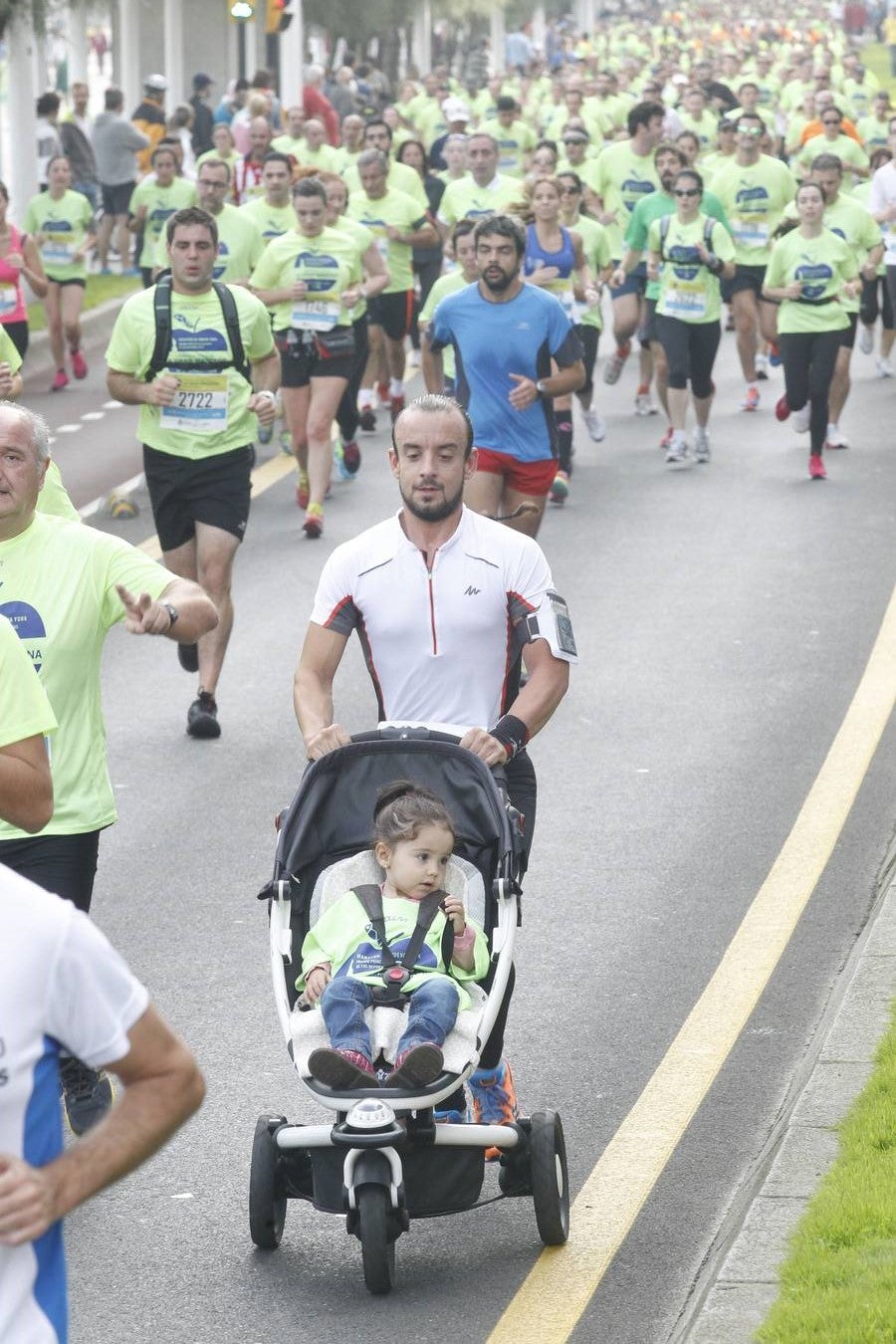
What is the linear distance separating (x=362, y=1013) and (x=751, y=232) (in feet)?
52.2

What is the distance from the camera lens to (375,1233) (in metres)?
5.35

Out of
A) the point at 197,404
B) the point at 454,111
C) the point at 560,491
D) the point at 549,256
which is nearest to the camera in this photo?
the point at 197,404

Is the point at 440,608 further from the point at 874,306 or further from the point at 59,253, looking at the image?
the point at 874,306

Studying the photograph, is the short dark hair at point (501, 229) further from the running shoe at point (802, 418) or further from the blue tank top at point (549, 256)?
the running shoe at point (802, 418)

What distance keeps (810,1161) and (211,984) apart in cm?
236

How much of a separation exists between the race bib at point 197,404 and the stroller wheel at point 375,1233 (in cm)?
602

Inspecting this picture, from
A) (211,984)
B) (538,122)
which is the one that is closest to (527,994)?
(211,984)

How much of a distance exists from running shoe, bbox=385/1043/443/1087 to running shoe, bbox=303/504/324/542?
984 cm

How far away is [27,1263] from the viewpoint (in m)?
3.32

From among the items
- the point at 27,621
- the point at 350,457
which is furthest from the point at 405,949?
the point at 350,457

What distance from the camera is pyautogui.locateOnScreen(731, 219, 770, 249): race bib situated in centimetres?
2056

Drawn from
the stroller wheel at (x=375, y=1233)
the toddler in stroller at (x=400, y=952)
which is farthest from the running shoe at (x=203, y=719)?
the stroller wheel at (x=375, y=1233)

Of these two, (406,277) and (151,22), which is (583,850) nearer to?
(406,277)

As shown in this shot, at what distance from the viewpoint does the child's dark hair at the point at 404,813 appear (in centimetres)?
585
